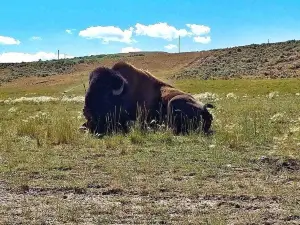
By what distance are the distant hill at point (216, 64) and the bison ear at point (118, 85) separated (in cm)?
5145

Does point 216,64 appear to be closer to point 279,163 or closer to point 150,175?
point 279,163

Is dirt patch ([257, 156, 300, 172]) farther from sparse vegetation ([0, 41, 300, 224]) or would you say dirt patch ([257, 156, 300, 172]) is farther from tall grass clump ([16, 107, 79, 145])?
tall grass clump ([16, 107, 79, 145])

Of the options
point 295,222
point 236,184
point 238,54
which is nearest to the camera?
point 295,222

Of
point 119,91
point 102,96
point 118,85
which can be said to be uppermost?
point 118,85

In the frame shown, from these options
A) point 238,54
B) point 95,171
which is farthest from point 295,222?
point 238,54

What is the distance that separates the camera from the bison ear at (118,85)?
1423 centimetres

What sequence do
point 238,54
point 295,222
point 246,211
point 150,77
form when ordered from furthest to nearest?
1. point 238,54
2. point 150,77
3. point 246,211
4. point 295,222

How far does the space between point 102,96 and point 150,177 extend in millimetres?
6007

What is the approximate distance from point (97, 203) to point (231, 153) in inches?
157

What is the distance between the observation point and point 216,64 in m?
84.1

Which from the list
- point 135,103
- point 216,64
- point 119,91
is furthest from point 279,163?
point 216,64

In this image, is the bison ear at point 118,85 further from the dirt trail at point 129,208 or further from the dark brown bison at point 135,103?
the dirt trail at point 129,208

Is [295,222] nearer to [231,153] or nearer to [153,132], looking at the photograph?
[231,153]

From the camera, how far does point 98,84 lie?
46.6ft
